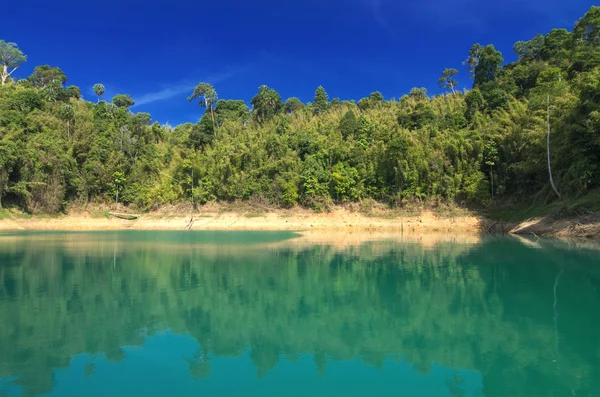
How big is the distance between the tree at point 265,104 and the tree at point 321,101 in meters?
5.80

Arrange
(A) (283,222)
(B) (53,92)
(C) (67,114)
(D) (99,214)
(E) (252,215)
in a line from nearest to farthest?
(A) (283,222) → (E) (252,215) → (D) (99,214) → (C) (67,114) → (B) (53,92)

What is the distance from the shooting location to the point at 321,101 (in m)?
59.1

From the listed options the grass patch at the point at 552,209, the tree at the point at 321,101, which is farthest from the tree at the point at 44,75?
the grass patch at the point at 552,209

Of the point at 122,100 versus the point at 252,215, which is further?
the point at 122,100

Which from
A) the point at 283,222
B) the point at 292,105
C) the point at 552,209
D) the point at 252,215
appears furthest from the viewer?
the point at 292,105

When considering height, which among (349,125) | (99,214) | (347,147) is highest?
(349,125)

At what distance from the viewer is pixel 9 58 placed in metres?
60.5

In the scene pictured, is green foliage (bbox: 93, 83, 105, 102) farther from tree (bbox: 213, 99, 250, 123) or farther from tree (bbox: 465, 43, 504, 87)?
tree (bbox: 465, 43, 504, 87)

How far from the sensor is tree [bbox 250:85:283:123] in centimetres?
5758

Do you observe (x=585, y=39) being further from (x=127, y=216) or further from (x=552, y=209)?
(x=127, y=216)

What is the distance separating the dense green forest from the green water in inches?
845

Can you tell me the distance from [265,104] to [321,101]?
8.73 meters

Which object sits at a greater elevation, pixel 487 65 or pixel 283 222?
pixel 487 65

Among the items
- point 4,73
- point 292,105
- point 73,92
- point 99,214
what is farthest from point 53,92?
point 292,105
